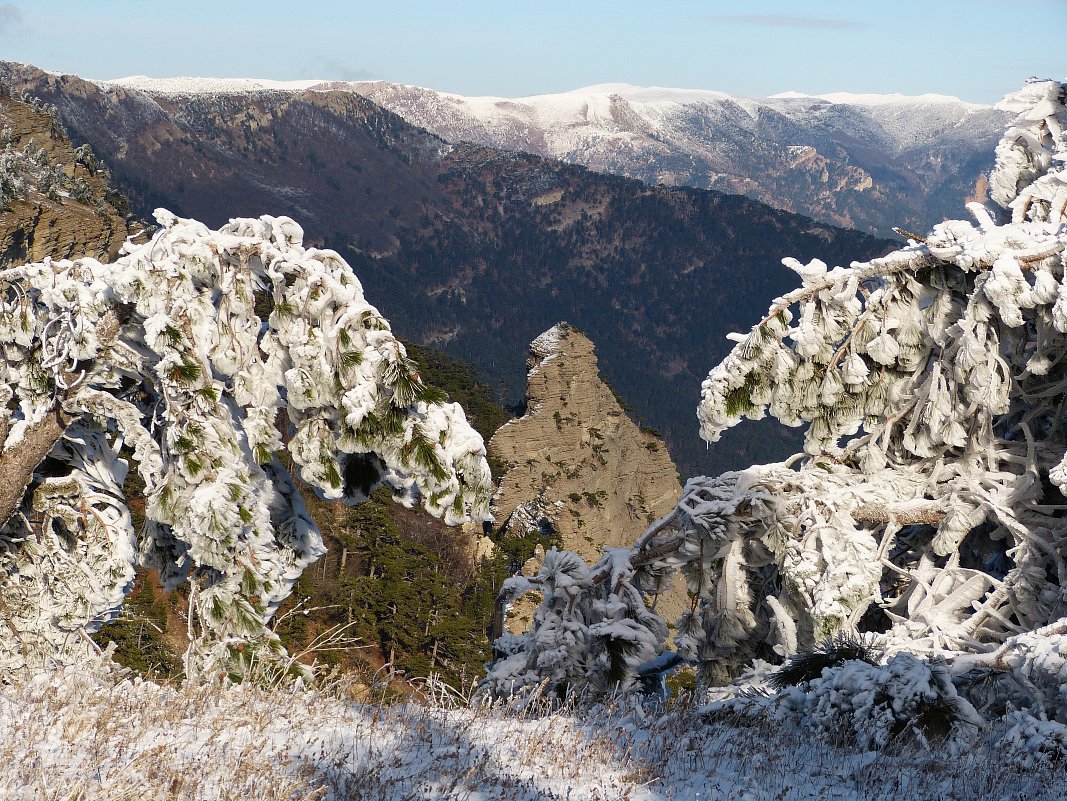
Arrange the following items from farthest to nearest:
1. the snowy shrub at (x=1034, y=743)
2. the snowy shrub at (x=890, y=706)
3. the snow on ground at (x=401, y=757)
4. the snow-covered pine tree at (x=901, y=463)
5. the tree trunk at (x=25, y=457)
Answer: the snow-covered pine tree at (x=901, y=463) → the tree trunk at (x=25, y=457) → the snowy shrub at (x=890, y=706) → the snowy shrub at (x=1034, y=743) → the snow on ground at (x=401, y=757)

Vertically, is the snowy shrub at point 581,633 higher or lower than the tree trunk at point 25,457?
lower

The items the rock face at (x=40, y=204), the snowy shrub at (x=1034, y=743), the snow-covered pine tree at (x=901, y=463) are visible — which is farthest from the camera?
the rock face at (x=40, y=204)

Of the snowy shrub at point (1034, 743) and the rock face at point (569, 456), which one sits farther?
the rock face at point (569, 456)

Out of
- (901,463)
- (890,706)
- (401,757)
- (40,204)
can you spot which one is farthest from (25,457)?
(40,204)

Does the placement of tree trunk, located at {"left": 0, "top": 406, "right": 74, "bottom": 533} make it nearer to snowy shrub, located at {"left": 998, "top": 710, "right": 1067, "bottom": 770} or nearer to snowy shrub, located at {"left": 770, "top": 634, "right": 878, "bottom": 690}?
snowy shrub, located at {"left": 770, "top": 634, "right": 878, "bottom": 690}

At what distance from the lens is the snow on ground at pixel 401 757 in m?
4.54

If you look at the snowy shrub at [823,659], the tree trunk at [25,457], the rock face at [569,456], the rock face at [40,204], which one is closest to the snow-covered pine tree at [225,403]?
the tree trunk at [25,457]

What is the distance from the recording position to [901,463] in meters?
7.66

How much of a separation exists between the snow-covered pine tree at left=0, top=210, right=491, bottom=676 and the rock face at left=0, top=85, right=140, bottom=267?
28610 millimetres

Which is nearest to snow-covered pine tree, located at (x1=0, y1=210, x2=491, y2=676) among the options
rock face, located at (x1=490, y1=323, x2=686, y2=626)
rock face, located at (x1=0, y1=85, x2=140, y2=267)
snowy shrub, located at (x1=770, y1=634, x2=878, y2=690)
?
snowy shrub, located at (x1=770, y1=634, x2=878, y2=690)

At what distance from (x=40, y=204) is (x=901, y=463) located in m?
43.1

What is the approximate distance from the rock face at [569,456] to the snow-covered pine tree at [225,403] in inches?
1680

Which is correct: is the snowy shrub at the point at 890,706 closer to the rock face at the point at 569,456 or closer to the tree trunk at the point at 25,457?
the tree trunk at the point at 25,457

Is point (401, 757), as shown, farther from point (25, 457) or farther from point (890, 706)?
point (25, 457)
